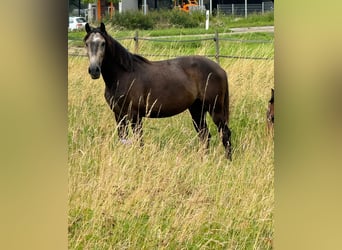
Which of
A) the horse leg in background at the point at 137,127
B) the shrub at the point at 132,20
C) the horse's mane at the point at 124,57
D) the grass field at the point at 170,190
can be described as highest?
the shrub at the point at 132,20

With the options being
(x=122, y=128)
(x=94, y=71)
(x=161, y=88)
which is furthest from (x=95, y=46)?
(x=161, y=88)

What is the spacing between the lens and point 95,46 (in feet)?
7.63

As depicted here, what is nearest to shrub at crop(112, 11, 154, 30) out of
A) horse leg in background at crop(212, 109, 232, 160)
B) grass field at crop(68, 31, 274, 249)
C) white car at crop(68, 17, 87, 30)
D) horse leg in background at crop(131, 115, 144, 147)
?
white car at crop(68, 17, 87, 30)

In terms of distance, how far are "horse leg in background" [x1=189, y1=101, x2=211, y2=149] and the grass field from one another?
1.08 ft

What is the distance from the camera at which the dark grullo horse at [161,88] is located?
2.78 m

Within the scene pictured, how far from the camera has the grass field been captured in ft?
5.02

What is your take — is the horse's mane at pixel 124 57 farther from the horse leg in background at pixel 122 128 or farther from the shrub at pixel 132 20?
the shrub at pixel 132 20

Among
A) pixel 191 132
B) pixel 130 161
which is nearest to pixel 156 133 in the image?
pixel 191 132

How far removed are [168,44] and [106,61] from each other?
26.0 inches

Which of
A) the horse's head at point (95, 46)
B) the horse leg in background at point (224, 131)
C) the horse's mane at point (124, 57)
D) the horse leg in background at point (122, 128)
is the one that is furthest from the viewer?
the horse's mane at point (124, 57)

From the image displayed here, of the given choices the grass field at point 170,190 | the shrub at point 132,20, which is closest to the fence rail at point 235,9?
the grass field at point 170,190

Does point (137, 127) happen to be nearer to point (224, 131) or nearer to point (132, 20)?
point (224, 131)
